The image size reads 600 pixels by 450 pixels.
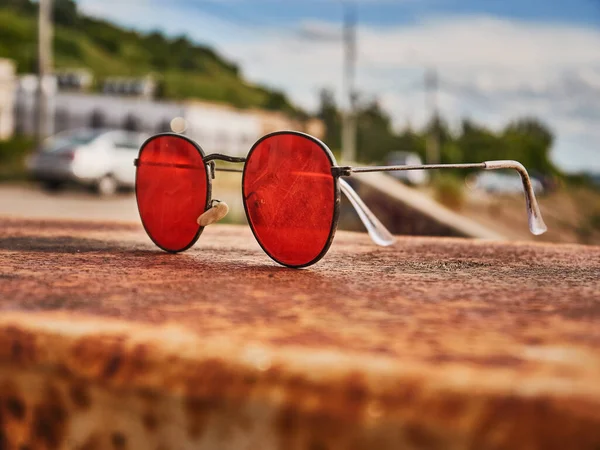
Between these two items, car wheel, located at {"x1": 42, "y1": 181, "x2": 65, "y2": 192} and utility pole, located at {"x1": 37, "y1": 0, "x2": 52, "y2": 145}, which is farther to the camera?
utility pole, located at {"x1": 37, "y1": 0, "x2": 52, "y2": 145}

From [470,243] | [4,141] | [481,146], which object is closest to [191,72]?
[481,146]

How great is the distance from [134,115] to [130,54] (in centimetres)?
4962

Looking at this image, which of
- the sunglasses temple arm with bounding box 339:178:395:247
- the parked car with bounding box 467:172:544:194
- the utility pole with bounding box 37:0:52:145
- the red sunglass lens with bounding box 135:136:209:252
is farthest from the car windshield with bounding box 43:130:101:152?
the parked car with bounding box 467:172:544:194

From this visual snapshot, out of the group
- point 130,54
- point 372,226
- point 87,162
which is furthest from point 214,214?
point 130,54

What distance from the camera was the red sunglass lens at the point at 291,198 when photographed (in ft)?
3.31

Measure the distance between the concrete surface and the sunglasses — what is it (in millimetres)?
302

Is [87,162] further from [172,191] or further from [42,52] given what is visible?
A: [172,191]

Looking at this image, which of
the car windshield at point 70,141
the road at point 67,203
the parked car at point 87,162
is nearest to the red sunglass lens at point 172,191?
the road at point 67,203

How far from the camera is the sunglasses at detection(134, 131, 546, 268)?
101 cm

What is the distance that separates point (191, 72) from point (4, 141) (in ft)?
241

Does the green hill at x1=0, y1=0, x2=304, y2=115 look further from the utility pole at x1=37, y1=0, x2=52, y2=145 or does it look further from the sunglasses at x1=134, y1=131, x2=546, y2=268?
the sunglasses at x1=134, y1=131, x2=546, y2=268

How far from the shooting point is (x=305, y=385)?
0.38 meters

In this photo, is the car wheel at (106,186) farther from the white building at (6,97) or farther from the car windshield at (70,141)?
the white building at (6,97)

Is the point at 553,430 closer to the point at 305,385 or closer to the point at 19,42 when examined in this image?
the point at 305,385
